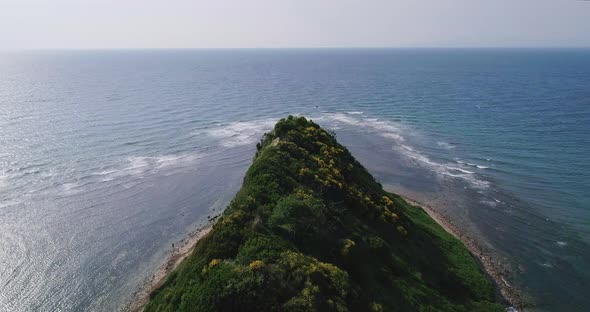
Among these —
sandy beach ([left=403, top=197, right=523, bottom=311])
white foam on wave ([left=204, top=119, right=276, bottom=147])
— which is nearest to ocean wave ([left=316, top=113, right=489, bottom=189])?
sandy beach ([left=403, top=197, right=523, bottom=311])

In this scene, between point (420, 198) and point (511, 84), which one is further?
point (511, 84)

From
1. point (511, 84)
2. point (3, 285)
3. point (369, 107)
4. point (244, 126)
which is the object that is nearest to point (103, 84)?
point (244, 126)

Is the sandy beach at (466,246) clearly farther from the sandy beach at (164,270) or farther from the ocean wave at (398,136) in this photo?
the ocean wave at (398,136)

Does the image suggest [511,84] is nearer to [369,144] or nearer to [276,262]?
[369,144]

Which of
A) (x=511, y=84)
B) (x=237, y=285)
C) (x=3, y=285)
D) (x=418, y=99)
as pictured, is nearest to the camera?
(x=237, y=285)

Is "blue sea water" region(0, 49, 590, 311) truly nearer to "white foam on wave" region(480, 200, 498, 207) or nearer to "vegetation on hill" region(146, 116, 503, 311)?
"white foam on wave" region(480, 200, 498, 207)
